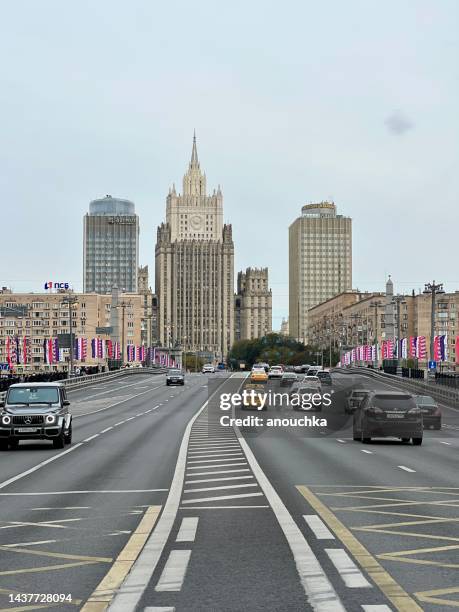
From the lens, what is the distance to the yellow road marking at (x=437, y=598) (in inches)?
313

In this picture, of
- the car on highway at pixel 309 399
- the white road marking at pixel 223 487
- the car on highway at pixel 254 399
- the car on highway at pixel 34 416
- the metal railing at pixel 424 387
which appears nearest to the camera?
the white road marking at pixel 223 487

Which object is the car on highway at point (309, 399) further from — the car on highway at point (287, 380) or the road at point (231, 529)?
the car on highway at point (287, 380)

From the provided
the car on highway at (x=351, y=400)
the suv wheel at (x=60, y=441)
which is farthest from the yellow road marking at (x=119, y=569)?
the car on highway at (x=351, y=400)

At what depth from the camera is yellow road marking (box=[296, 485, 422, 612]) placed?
7.93m

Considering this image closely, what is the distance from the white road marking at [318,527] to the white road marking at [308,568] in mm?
185

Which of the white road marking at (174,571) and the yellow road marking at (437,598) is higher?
the yellow road marking at (437,598)

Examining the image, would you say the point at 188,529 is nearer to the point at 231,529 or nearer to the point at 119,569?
the point at 231,529

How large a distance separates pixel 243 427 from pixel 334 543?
92.3ft

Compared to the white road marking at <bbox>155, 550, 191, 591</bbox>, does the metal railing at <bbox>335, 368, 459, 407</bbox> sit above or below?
below

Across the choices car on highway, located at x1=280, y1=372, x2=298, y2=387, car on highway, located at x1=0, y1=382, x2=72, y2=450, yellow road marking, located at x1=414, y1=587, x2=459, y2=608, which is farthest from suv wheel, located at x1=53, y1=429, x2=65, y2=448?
car on highway, located at x1=280, y1=372, x2=298, y2=387

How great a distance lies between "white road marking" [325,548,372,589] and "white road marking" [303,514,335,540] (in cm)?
90

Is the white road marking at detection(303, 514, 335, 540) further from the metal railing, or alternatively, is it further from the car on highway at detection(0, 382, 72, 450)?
the metal railing

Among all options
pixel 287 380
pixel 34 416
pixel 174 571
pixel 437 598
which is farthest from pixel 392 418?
pixel 287 380

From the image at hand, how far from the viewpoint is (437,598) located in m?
8.12
